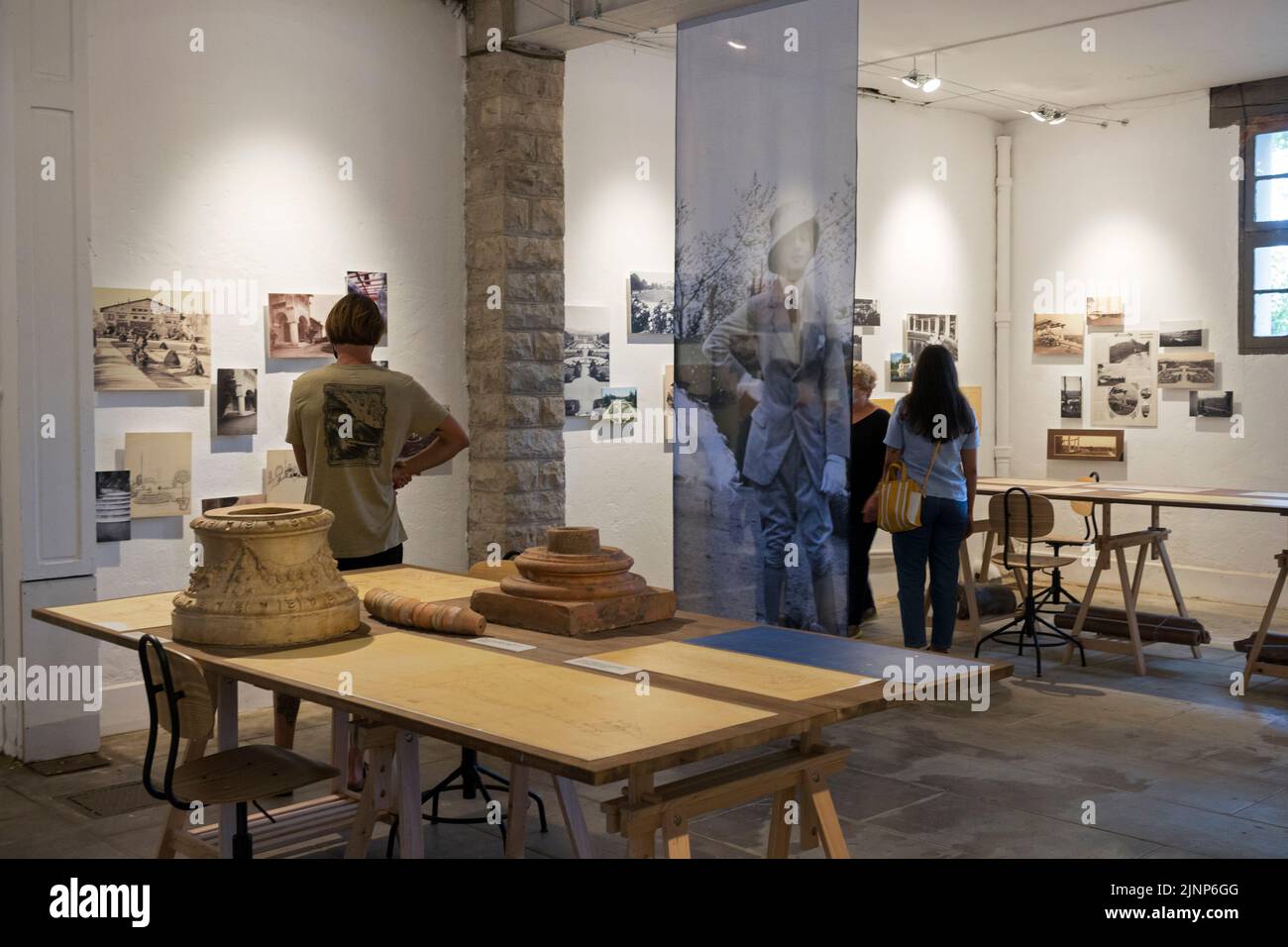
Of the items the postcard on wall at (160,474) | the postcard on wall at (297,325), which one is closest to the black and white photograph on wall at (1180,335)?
the postcard on wall at (297,325)

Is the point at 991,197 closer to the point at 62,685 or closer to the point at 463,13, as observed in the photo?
the point at 463,13

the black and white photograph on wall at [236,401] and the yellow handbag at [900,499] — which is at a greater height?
the black and white photograph on wall at [236,401]

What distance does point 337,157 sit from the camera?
268 inches

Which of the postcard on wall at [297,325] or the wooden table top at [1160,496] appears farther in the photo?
the wooden table top at [1160,496]

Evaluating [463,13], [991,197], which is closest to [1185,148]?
[991,197]

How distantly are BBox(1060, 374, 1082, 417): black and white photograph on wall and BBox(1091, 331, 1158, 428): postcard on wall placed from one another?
12 cm

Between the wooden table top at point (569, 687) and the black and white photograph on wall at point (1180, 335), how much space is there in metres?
7.69

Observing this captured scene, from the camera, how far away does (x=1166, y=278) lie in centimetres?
1029

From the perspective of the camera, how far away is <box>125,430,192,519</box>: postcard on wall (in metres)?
6.12

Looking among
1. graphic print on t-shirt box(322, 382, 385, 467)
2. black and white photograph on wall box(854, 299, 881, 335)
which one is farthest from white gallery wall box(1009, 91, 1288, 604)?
graphic print on t-shirt box(322, 382, 385, 467)

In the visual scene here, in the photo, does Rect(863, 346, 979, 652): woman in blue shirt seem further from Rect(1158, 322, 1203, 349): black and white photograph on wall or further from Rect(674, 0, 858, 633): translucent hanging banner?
Rect(1158, 322, 1203, 349): black and white photograph on wall

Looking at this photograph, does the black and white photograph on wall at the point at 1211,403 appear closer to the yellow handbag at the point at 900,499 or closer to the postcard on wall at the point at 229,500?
the yellow handbag at the point at 900,499

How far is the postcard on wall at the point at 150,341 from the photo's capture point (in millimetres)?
5996
